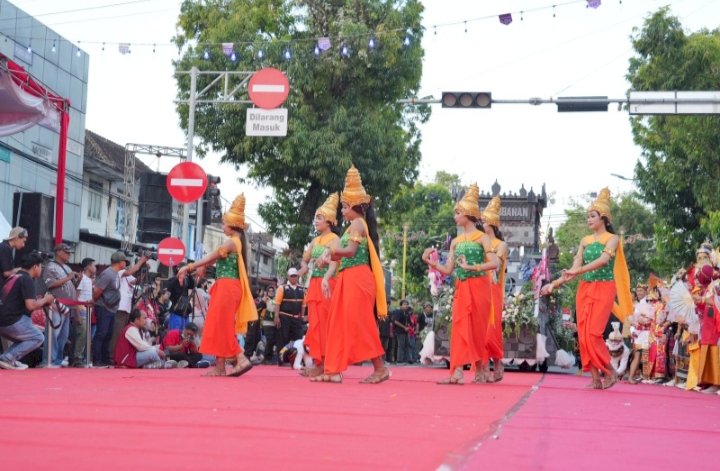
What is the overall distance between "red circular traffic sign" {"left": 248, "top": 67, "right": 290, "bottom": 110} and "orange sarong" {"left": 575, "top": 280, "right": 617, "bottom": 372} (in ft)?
39.0

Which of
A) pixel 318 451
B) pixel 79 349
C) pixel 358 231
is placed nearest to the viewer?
pixel 318 451

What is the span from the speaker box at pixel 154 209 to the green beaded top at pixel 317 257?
34.8ft

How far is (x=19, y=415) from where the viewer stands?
6652mm

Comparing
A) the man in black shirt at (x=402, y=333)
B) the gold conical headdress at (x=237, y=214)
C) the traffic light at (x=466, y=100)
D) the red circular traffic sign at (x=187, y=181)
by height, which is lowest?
the man in black shirt at (x=402, y=333)

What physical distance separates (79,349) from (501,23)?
11.0m

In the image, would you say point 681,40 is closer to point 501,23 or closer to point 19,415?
point 501,23

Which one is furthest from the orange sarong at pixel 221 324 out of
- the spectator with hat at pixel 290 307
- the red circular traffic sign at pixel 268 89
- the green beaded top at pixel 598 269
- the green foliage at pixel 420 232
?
the green foliage at pixel 420 232

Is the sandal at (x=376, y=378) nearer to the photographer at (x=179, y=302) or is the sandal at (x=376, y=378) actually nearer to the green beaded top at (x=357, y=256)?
the green beaded top at (x=357, y=256)

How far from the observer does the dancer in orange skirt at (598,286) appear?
41.1ft

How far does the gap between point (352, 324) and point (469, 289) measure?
1.59 m

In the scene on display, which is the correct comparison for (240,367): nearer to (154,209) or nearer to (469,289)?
(469,289)

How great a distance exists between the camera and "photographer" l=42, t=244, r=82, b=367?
16.5 m

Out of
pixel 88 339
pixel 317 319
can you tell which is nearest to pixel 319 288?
pixel 317 319

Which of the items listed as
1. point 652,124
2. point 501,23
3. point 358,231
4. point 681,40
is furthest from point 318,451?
point 652,124
